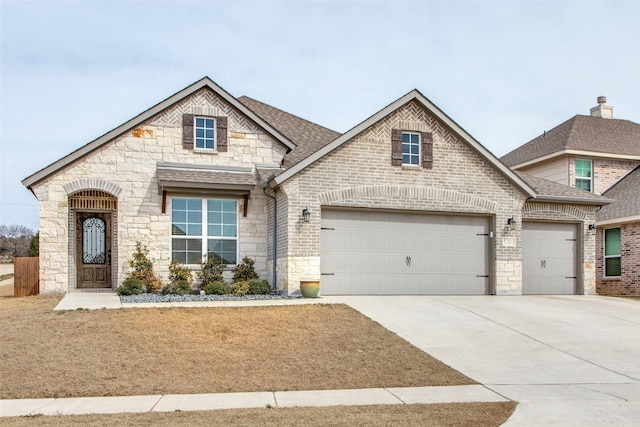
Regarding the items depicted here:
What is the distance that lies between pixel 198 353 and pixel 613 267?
1733 cm

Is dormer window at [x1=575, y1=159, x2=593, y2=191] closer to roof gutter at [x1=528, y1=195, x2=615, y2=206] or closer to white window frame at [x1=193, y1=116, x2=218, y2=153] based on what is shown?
roof gutter at [x1=528, y1=195, x2=615, y2=206]

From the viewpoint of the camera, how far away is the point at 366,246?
17.9 m

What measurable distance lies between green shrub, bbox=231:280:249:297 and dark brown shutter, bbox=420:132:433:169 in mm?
6192

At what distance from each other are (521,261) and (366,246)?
4.96 m

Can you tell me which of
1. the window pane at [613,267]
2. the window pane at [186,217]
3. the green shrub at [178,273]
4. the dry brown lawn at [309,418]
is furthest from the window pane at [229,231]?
the window pane at [613,267]

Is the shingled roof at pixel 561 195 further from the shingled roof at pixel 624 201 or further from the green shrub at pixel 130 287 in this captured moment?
the green shrub at pixel 130 287

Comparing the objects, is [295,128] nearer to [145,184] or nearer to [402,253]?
[145,184]

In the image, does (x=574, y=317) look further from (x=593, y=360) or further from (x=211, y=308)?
(x=211, y=308)

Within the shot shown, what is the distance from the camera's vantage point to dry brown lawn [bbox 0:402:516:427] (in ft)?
23.4

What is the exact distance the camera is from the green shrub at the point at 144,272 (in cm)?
1727

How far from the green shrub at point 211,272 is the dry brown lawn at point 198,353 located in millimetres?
3734

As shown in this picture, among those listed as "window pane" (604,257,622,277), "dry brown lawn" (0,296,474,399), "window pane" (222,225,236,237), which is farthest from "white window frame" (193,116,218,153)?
"window pane" (604,257,622,277)

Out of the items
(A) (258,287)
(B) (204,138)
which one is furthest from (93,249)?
(A) (258,287)

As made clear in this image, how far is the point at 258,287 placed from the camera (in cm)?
1734
